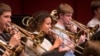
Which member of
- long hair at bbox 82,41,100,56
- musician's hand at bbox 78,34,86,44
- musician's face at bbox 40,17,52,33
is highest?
long hair at bbox 82,41,100,56

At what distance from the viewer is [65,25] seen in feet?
12.3

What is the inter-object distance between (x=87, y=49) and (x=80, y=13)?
4858 mm

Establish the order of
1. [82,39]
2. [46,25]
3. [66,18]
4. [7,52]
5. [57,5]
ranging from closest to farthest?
[7,52] < [46,25] < [82,39] < [66,18] < [57,5]

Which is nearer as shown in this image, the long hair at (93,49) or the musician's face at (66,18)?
the long hair at (93,49)

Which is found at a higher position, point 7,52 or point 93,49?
point 93,49

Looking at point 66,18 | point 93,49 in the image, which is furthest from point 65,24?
point 93,49

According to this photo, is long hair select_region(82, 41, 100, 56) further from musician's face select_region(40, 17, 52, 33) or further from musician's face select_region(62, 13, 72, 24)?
musician's face select_region(62, 13, 72, 24)

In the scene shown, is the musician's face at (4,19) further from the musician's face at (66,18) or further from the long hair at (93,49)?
the long hair at (93,49)

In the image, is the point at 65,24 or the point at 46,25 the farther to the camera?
the point at 65,24

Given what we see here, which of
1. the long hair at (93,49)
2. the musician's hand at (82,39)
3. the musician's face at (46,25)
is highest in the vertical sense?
the long hair at (93,49)

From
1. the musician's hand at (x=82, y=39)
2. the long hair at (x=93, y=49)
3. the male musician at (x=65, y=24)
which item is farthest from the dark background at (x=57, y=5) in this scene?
the long hair at (x=93, y=49)

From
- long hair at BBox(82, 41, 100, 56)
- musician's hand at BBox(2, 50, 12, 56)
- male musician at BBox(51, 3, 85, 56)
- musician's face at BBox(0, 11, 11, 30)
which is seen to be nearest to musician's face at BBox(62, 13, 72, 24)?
male musician at BBox(51, 3, 85, 56)

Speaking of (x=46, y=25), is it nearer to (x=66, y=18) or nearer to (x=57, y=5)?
(x=66, y=18)

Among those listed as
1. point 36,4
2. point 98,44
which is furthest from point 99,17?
point 36,4
